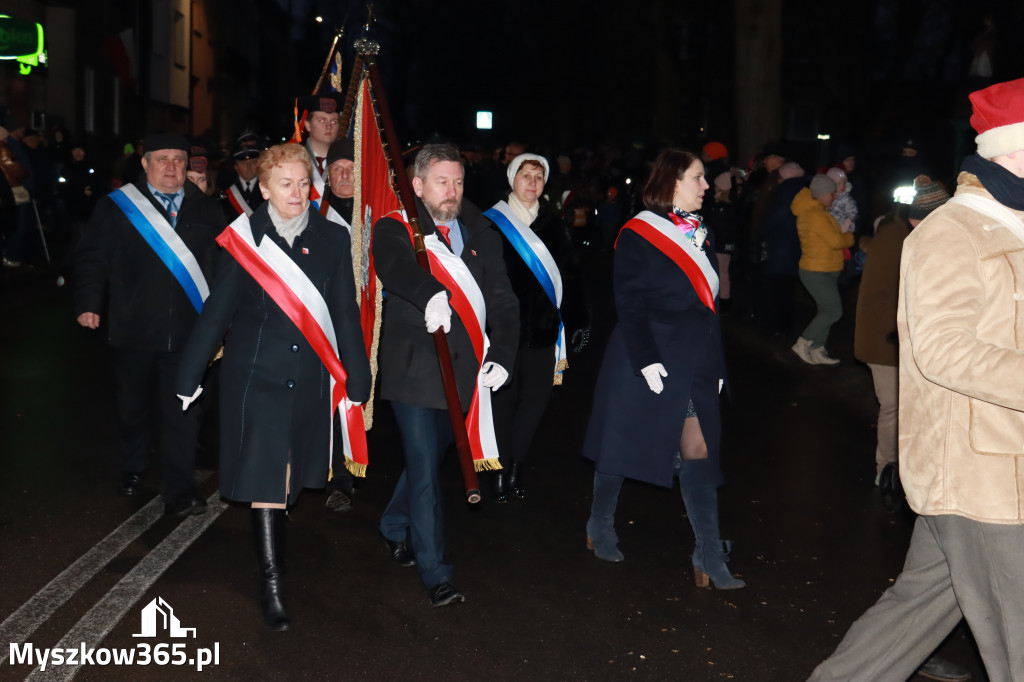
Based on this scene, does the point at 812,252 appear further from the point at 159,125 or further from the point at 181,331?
the point at 159,125

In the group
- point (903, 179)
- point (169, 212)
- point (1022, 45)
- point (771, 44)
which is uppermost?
point (1022, 45)

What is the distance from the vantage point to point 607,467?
573 centimetres

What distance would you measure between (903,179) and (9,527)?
34.5 feet

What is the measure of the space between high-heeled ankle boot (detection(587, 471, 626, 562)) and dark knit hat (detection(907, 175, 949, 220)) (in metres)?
2.21

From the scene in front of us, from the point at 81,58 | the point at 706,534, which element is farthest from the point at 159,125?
the point at 706,534

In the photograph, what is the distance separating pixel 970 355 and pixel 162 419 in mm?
4650

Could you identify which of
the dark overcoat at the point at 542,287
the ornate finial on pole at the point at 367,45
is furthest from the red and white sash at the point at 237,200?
the ornate finial on pole at the point at 367,45

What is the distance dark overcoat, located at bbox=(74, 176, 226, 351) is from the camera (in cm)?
676

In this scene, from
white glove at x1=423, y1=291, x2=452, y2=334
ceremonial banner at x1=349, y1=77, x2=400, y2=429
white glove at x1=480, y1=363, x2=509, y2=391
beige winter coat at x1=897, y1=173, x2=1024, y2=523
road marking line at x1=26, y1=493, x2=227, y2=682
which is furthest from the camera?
ceremonial banner at x1=349, y1=77, x2=400, y2=429

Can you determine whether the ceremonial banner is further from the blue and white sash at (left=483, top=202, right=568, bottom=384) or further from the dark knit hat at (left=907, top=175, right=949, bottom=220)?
the dark knit hat at (left=907, top=175, right=949, bottom=220)

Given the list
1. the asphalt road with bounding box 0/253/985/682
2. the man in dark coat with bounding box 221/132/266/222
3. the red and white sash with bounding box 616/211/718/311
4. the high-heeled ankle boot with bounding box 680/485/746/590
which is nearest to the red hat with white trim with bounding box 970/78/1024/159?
the red and white sash with bounding box 616/211/718/311

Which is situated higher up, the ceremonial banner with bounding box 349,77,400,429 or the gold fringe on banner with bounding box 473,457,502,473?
the ceremonial banner with bounding box 349,77,400,429

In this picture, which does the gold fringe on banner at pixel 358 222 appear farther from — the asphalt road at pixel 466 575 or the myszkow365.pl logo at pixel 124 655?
the myszkow365.pl logo at pixel 124 655

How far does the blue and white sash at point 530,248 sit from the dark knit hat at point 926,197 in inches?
78.7
